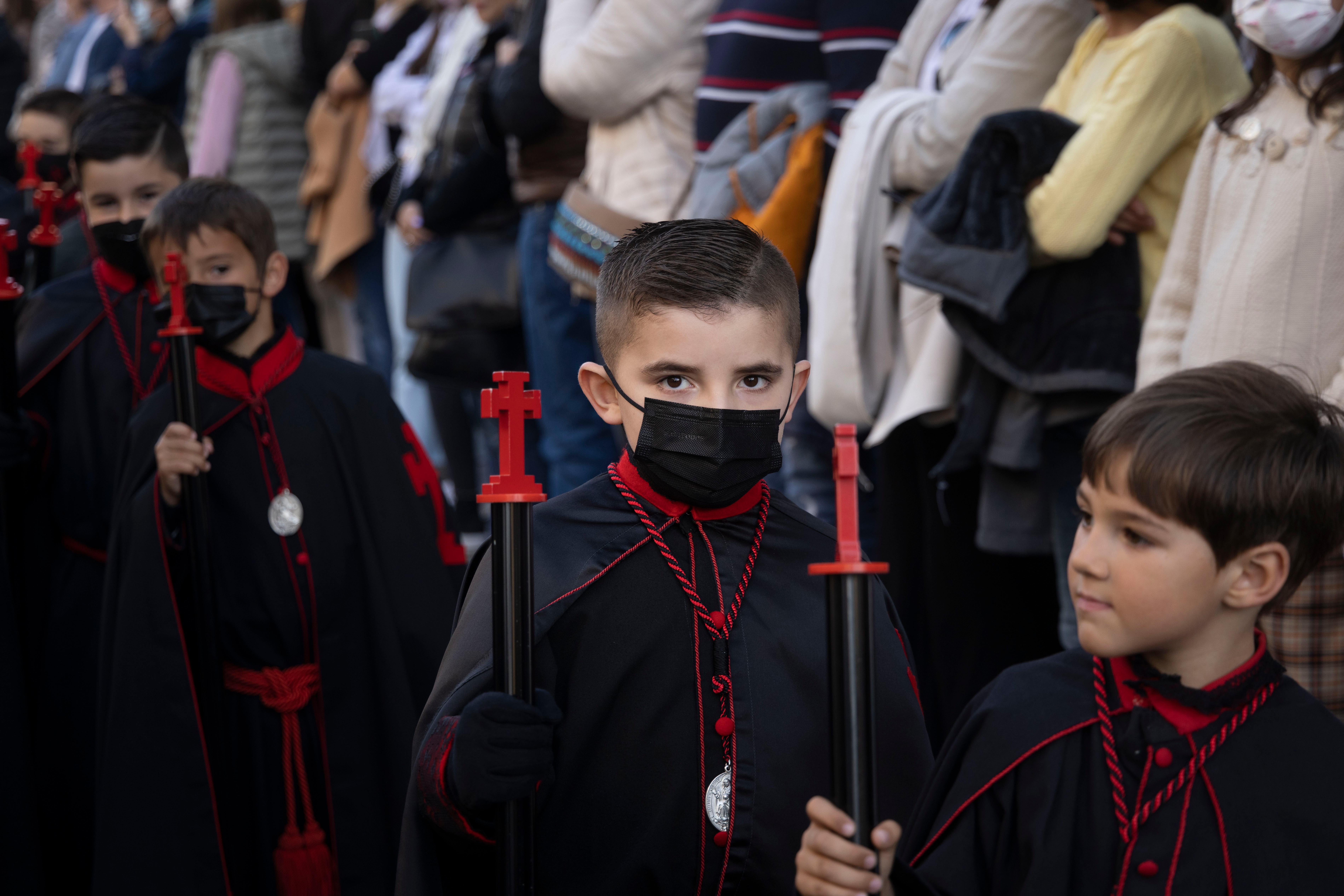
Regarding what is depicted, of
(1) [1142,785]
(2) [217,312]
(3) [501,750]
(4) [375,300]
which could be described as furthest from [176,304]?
(4) [375,300]

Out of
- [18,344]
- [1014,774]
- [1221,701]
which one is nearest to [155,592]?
[18,344]

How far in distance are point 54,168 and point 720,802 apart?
4.77 metres

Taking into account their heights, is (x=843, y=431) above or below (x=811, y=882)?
above

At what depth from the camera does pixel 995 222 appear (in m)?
3.75

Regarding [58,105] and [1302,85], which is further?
[58,105]

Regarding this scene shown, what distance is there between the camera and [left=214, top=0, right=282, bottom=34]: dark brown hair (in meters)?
7.71

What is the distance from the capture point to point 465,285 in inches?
233

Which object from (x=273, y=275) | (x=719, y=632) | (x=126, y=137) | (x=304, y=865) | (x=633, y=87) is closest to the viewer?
(x=719, y=632)

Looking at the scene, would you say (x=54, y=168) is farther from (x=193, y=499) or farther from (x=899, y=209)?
(x=899, y=209)

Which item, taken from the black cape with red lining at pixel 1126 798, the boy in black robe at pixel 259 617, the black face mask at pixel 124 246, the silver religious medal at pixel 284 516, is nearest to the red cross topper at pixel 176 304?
the boy in black robe at pixel 259 617

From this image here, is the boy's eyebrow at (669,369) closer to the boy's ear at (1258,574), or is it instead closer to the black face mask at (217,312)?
the boy's ear at (1258,574)

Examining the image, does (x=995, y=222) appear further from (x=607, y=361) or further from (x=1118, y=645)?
(x=1118, y=645)

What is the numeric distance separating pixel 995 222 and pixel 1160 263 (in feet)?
1.45

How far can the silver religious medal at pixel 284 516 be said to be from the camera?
355cm
